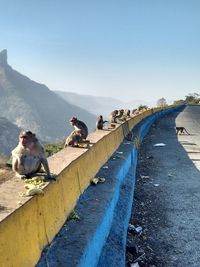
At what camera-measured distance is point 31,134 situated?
6.95m

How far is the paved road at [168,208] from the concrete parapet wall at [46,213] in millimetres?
1437

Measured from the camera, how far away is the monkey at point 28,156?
699cm

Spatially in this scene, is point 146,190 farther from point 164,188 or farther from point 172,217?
point 172,217

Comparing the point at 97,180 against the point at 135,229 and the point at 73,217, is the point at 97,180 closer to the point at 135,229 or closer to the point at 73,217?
the point at 135,229

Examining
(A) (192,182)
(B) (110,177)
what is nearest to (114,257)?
(B) (110,177)

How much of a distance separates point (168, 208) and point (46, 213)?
4.85m

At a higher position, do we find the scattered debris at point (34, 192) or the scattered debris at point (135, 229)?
the scattered debris at point (34, 192)

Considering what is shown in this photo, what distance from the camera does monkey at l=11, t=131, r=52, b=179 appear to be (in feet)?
22.9

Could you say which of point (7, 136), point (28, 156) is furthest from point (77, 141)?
point (7, 136)

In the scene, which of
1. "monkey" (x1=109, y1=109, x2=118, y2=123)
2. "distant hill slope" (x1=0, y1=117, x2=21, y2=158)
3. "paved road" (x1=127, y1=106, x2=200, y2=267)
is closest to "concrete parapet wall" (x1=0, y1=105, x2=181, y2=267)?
"paved road" (x1=127, y1=106, x2=200, y2=267)

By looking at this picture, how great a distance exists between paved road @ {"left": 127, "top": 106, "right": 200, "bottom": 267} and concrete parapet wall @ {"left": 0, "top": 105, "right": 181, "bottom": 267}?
144cm

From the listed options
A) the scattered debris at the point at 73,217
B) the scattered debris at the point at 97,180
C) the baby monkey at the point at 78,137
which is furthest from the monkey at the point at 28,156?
the baby monkey at the point at 78,137

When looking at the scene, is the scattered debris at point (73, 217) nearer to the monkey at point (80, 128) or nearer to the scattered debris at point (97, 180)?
the scattered debris at point (97, 180)

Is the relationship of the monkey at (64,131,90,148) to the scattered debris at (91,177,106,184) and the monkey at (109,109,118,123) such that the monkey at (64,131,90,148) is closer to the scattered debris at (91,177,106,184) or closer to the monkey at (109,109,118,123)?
the scattered debris at (91,177,106,184)
